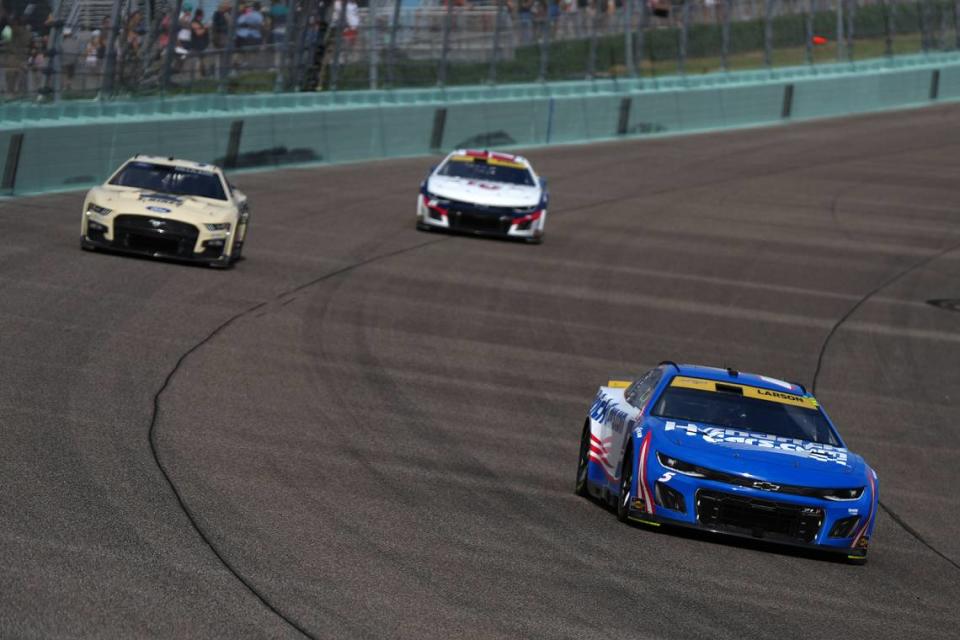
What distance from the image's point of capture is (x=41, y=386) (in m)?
13.2

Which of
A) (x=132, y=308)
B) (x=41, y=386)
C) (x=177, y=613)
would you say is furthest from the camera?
(x=132, y=308)

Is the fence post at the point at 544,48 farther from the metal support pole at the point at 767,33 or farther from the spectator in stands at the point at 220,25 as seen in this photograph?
the spectator in stands at the point at 220,25

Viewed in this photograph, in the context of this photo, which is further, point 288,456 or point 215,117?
point 215,117

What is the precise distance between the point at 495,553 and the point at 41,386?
195 inches

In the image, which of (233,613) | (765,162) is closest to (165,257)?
(233,613)

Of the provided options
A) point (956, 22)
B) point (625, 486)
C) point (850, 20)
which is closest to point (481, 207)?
point (625, 486)

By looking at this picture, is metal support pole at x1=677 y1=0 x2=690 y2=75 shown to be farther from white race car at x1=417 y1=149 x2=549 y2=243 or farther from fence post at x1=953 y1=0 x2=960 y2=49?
white race car at x1=417 y1=149 x2=549 y2=243

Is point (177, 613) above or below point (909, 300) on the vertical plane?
above

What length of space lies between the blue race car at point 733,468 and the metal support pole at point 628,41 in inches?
1271

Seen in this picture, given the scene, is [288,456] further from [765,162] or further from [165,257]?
[765,162]

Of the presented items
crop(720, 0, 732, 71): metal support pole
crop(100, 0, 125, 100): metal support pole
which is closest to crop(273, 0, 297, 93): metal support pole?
crop(100, 0, 125, 100): metal support pole

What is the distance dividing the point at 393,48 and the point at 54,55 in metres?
12.1

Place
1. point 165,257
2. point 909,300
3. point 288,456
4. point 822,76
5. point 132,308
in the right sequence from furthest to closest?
point 822,76 < point 909,300 < point 165,257 < point 132,308 < point 288,456

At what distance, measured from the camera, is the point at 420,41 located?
38.4 meters
